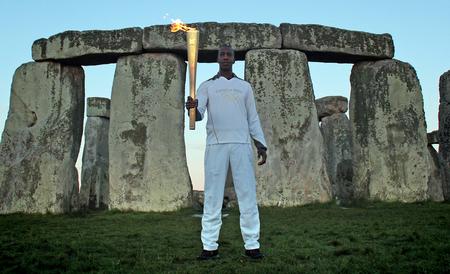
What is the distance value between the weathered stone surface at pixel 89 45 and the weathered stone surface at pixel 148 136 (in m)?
0.31

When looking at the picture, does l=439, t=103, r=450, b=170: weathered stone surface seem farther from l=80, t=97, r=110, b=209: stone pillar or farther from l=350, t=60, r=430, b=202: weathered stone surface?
l=80, t=97, r=110, b=209: stone pillar

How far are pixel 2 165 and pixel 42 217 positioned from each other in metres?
2.06

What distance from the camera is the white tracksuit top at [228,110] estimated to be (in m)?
5.66

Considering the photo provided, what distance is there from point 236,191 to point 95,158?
43.0ft

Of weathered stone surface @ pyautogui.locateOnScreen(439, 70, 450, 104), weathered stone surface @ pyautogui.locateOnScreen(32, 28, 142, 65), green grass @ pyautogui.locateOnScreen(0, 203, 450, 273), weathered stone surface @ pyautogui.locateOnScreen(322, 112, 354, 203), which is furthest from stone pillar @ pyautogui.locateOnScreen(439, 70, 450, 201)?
weathered stone surface @ pyautogui.locateOnScreen(32, 28, 142, 65)

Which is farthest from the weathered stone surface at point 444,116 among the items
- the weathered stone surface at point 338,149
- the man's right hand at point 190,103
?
the man's right hand at point 190,103

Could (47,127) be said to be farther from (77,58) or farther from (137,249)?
(137,249)

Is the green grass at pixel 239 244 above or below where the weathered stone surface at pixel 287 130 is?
below

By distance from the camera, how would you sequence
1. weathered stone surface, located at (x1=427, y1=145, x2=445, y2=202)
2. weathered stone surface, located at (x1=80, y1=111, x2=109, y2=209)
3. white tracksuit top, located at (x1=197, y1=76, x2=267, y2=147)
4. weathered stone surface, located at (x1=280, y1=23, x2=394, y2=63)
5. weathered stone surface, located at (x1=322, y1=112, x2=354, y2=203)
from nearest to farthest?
white tracksuit top, located at (x1=197, y1=76, x2=267, y2=147) < weathered stone surface, located at (x1=280, y1=23, x2=394, y2=63) < weathered stone surface, located at (x1=427, y1=145, x2=445, y2=202) < weathered stone surface, located at (x1=80, y1=111, x2=109, y2=209) < weathered stone surface, located at (x1=322, y1=112, x2=354, y2=203)

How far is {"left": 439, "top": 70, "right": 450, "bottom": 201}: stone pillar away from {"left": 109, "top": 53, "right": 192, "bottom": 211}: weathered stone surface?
738 cm

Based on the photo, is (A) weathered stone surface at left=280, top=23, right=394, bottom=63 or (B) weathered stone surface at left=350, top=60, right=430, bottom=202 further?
(B) weathered stone surface at left=350, top=60, right=430, bottom=202

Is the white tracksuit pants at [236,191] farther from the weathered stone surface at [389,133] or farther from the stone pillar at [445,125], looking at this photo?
the stone pillar at [445,125]

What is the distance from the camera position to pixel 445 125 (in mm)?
15648

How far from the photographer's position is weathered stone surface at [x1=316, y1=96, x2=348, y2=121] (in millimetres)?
19359
